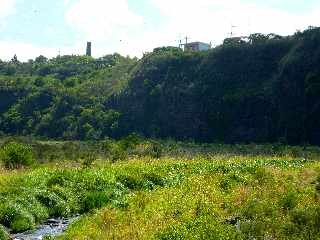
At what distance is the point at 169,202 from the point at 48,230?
14.4 ft

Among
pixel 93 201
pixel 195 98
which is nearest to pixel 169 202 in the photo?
pixel 93 201

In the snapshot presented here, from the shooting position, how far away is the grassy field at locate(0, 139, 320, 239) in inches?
636

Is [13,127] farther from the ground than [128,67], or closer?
closer

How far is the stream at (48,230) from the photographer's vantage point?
1802 cm

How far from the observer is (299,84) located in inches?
3083

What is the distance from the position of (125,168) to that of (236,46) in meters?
69.9

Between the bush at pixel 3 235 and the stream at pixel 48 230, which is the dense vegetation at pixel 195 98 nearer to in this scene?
the stream at pixel 48 230

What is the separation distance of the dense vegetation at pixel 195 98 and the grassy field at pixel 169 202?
156ft

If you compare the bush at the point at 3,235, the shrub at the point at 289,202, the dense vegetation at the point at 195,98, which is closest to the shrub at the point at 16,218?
the bush at the point at 3,235

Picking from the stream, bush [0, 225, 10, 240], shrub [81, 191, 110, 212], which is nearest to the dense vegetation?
shrub [81, 191, 110, 212]

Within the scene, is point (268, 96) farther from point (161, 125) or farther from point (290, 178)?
point (290, 178)

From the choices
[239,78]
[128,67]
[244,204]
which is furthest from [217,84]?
[244,204]

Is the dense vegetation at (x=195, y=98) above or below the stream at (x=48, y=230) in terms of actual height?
above

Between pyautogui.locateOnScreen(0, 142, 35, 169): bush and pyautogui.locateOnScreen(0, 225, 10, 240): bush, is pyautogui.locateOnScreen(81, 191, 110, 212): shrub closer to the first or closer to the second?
pyautogui.locateOnScreen(0, 225, 10, 240): bush
